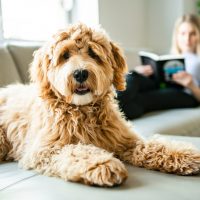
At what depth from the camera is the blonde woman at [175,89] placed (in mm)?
3105

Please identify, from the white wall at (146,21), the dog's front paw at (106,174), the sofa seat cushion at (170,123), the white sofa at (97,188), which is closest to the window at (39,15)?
the white wall at (146,21)

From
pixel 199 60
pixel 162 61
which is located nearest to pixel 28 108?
pixel 162 61

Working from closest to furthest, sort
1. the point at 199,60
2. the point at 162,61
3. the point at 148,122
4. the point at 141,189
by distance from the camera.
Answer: the point at 141,189 → the point at 148,122 → the point at 162,61 → the point at 199,60

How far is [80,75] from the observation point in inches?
67.0

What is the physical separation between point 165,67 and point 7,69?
1.55 meters

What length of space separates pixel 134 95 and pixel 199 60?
1.25 metres

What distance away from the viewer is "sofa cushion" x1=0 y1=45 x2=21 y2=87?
2.72m

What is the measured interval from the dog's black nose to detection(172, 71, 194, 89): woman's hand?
2.09 m

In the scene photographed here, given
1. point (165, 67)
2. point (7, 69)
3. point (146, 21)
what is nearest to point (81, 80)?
point (7, 69)

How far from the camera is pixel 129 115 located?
3.02m

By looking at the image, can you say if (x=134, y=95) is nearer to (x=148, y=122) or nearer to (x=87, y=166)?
(x=148, y=122)

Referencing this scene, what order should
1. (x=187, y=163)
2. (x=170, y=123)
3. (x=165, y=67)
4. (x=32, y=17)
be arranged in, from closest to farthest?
1. (x=187, y=163)
2. (x=170, y=123)
3. (x=165, y=67)
4. (x=32, y=17)

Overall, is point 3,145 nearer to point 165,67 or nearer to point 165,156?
point 165,156

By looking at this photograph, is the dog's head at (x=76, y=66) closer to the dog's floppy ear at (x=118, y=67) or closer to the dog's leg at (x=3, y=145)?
the dog's floppy ear at (x=118, y=67)
